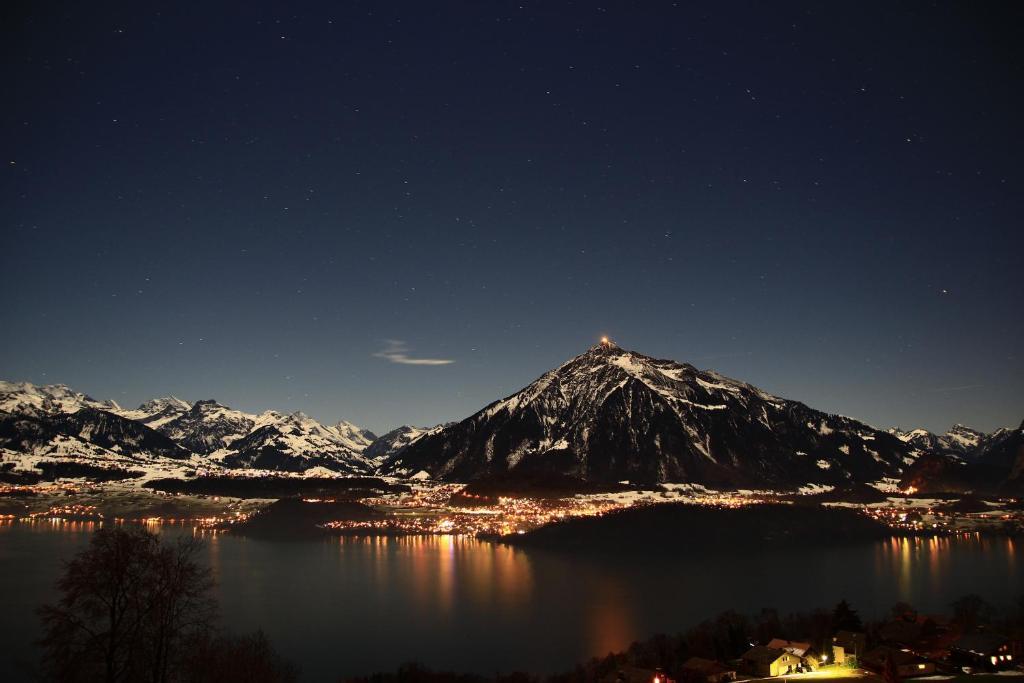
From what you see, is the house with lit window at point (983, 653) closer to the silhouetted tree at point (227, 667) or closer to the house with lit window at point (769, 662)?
the house with lit window at point (769, 662)

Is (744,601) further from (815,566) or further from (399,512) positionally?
(399,512)

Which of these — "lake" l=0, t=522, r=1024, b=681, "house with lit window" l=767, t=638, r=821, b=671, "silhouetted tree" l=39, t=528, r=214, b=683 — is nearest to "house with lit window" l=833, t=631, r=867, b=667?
"house with lit window" l=767, t=638, r=821, b=671

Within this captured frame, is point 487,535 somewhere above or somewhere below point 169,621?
below

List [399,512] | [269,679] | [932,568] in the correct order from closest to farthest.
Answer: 1. [269,679]
2. [932,568]
3. [399,512]

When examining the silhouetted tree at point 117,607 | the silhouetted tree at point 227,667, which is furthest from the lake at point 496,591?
the silhouetted tree at point 117,607

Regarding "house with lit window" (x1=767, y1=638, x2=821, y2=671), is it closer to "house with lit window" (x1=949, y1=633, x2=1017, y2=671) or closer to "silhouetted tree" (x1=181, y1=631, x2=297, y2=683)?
"house with lit window" (x1=949, y1=633, x2=1017, y2=671)

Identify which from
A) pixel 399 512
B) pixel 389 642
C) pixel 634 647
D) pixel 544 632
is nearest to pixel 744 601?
pixel 544 632

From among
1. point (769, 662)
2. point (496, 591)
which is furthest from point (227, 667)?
point (496, 591)

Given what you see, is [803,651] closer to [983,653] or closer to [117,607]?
[983,653]
